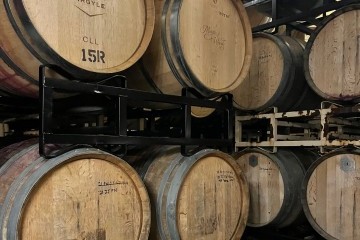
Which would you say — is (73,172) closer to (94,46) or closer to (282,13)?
(94,46)

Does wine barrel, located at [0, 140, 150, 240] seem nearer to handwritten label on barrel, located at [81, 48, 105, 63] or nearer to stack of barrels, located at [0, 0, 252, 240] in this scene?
stack of barrels, located at [0, 0, 252, 240]

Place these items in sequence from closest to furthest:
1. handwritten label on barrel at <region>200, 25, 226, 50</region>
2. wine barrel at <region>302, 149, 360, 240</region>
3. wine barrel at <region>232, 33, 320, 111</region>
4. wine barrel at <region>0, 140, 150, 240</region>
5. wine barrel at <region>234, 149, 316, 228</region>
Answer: wine barrel at <region>0, 140, 150, 240</region>
handwritten label on barrel at <region>200, 25, 226, 50</region>
wine barrel at <region>302, 149, 360, 240</region>
wine barrel at <region>234, 149, 316, 228</region>
wine barrel at <region>232, 33, 320, 111</region>

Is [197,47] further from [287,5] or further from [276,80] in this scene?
[287,5]

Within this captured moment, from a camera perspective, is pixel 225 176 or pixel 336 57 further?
pixel 336 57

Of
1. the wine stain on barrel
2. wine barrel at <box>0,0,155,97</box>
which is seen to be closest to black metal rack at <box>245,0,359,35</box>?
wine barrel at <box>0,0,155,97</box>

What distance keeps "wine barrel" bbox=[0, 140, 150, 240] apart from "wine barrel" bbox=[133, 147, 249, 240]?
0.63 feet

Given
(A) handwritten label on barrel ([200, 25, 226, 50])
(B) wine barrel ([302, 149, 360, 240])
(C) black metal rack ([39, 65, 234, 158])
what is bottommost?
(B) wine barrel ([302, 149, 360, 240])

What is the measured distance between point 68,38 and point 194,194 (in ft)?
3.99

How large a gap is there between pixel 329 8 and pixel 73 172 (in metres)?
2.72

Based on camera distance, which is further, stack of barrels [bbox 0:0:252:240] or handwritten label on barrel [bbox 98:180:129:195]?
handwritten label on barrel [bbox 98:180:129:195]

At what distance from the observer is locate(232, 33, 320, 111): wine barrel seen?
3373 millimetres

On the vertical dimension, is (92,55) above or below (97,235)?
above

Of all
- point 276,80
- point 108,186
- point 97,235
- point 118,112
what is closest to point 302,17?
point 276,80

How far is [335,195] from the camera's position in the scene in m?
2.90
